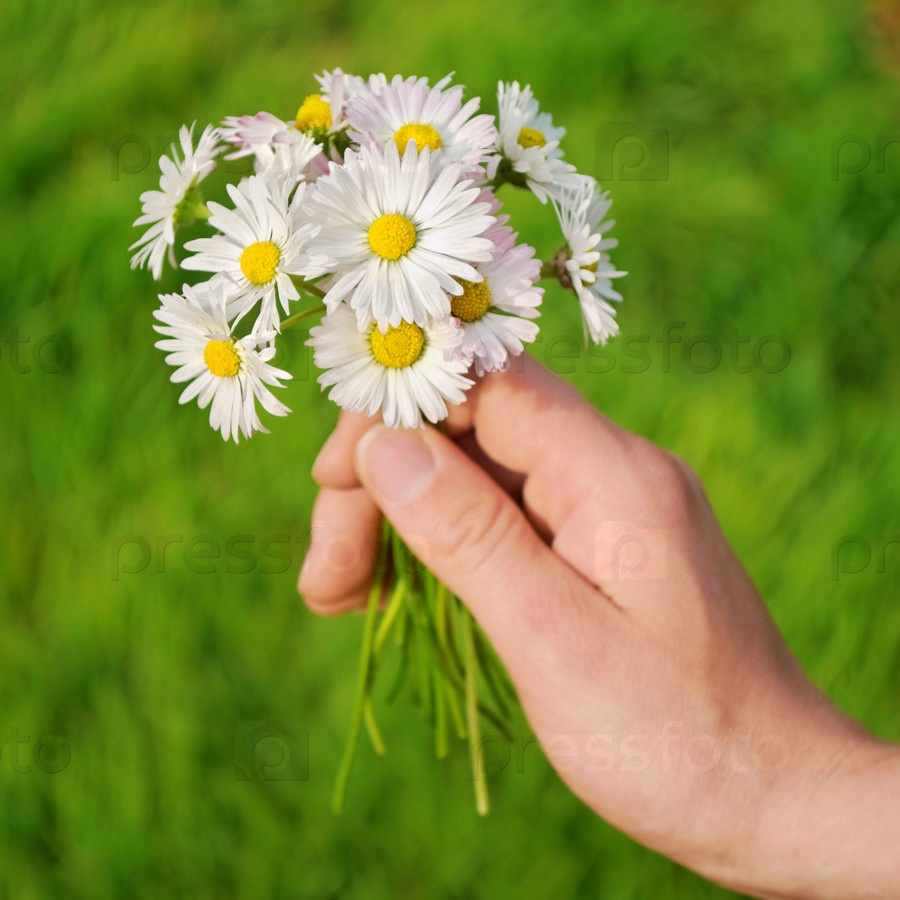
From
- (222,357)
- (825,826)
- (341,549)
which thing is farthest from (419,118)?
(825,826)

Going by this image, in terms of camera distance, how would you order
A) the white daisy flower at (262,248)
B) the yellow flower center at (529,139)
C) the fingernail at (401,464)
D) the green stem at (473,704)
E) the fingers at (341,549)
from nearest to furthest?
the white daisy flower at (262,248), the yellow flower center at (529,139), the fingernail at (401,464), the green stem at (473,704), the fingers at (341,549)

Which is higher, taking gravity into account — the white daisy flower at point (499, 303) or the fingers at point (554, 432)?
the white daisy flower at point (499, 303)

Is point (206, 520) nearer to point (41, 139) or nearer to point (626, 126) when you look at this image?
point (41, 139)

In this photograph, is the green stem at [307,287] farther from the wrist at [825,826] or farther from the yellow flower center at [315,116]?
the wrist at [825,826]

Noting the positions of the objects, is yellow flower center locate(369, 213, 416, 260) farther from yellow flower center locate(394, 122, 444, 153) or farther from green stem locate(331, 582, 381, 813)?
green stem locate(331, 582, 381, 813)

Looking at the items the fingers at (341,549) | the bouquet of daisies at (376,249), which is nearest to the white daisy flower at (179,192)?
the bouquet of daisies at (376,249)

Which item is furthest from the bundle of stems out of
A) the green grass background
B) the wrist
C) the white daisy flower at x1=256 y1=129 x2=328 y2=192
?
the white daisy flower at x1=256 y1=129 x2=328 y2=192

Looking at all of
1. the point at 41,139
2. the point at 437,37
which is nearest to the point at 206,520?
the point at 41,139

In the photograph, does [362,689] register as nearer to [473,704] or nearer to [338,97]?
[473,704]
